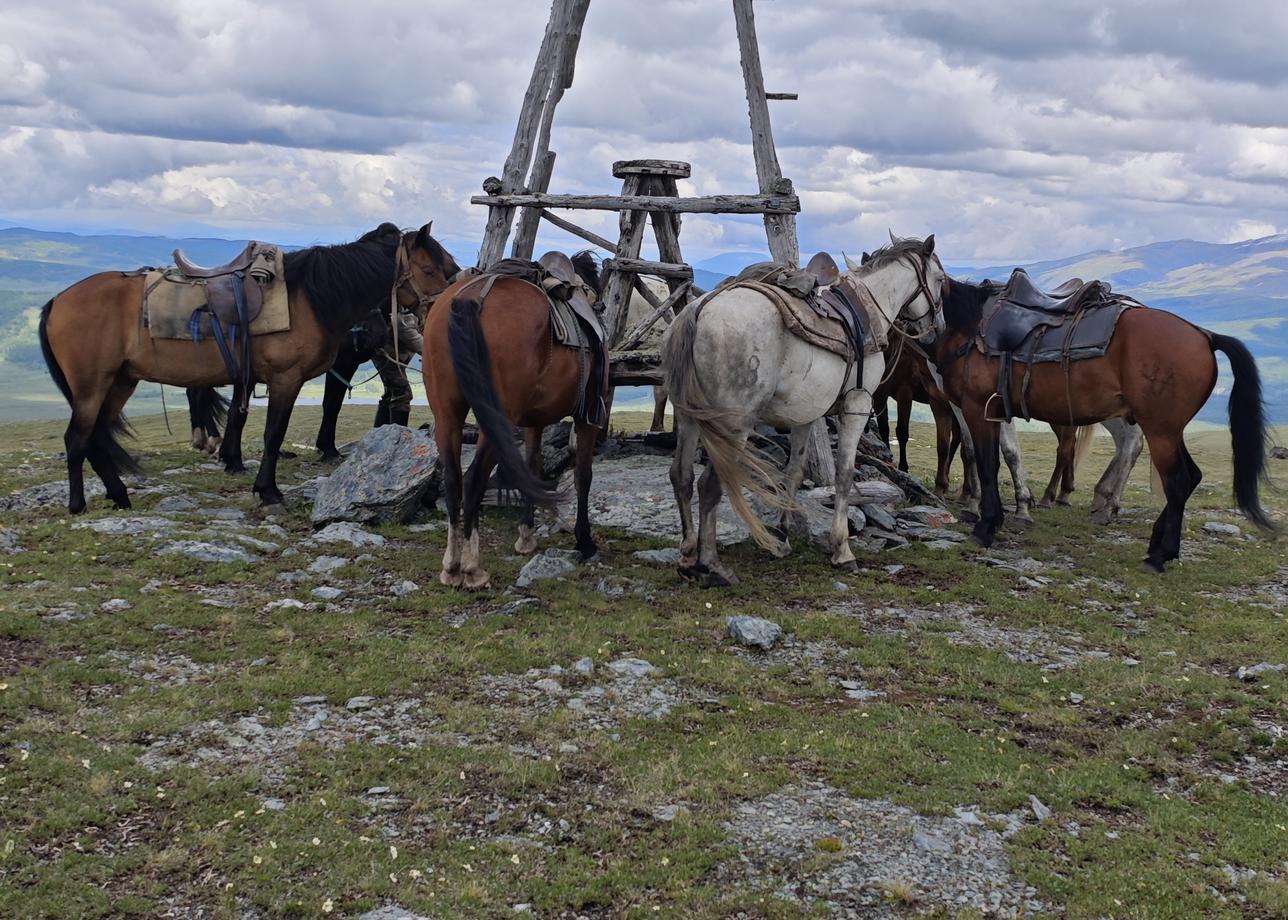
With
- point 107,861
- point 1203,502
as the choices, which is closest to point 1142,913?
point 107,861

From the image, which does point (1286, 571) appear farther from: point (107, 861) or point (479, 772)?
point (107, 861)

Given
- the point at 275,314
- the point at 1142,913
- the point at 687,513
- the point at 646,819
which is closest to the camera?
the point at 1142,913

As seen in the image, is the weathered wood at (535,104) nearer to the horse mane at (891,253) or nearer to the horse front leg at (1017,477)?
the horse mane at (891,253)

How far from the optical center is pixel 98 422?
1191cm

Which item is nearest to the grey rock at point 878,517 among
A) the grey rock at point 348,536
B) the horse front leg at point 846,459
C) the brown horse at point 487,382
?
the horse front leg at point 846,459

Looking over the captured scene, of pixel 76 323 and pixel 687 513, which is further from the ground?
pixel 76 323

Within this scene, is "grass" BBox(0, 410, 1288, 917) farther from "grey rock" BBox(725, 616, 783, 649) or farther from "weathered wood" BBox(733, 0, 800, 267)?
"weathered wood" BBox(733, 0, 800, 267)

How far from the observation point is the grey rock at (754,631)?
8.73m

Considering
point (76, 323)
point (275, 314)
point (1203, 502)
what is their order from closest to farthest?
point (76, 323) < point (275, 314) < point (1203, 502)

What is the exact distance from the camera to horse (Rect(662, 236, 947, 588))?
9695mm

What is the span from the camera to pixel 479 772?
6.30 meters

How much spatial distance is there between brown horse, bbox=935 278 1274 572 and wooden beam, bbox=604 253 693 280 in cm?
431

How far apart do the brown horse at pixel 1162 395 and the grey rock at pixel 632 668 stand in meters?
6.06

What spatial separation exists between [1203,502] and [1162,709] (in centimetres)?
1073
